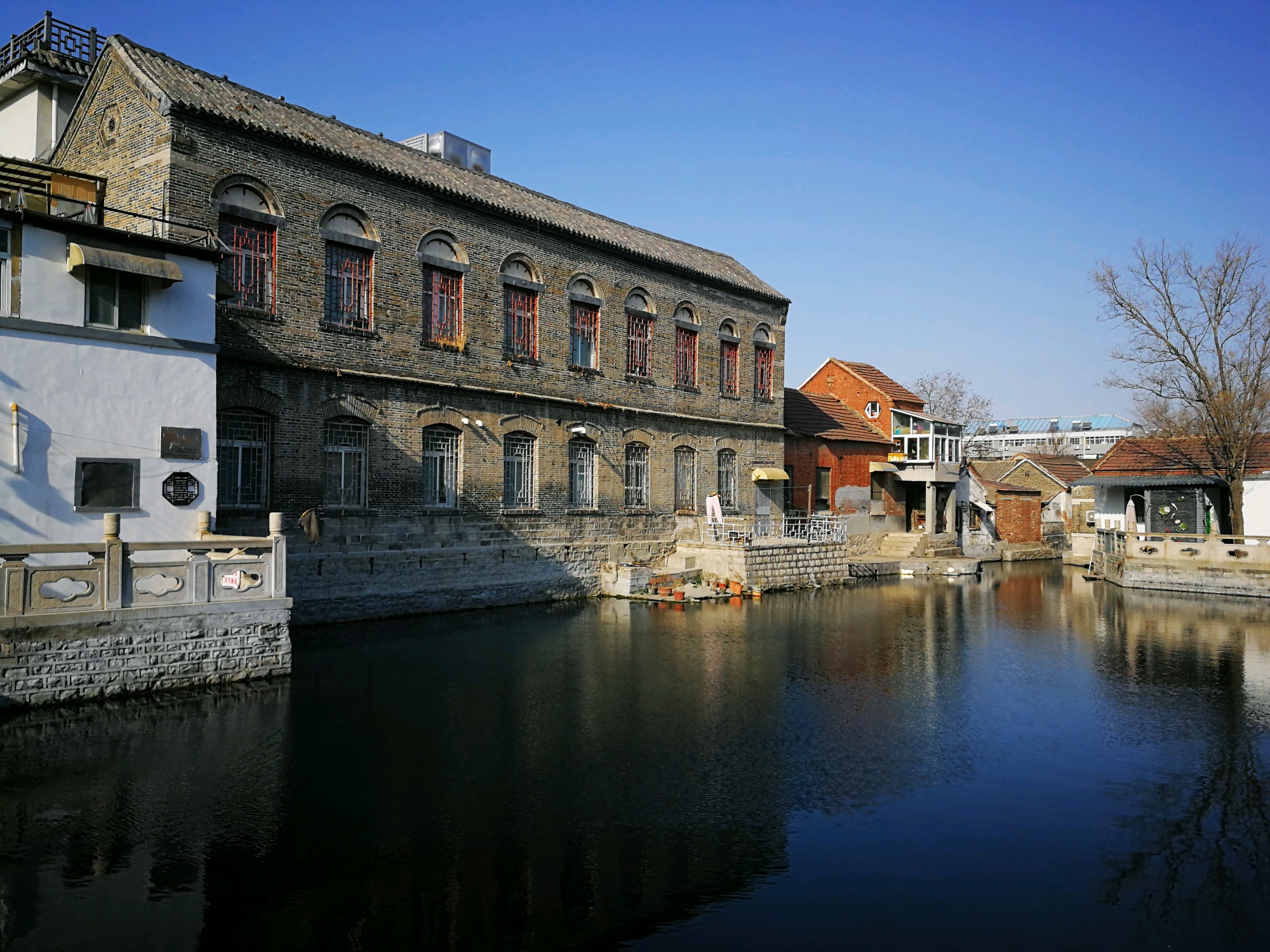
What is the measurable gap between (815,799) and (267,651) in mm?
7619

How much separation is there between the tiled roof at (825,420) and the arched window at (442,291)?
14678mm

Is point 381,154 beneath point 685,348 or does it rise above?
above

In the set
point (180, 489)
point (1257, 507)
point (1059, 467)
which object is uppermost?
point (1059, 467)

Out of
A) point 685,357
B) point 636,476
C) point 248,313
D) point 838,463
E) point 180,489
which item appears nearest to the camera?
point 180,489

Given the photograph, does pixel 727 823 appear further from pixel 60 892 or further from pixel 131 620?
pixel 131 620

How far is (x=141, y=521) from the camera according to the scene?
40.0 feet

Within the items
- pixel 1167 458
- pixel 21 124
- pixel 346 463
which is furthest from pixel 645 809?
pixel 1167 458

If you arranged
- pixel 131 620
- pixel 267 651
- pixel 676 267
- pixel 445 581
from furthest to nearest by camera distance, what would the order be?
pixel 676 267 < pixel 445 581 < pixel 267 651 < pixel 131 620

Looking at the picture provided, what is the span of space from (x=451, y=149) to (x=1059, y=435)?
315 ft

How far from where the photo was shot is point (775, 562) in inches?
975

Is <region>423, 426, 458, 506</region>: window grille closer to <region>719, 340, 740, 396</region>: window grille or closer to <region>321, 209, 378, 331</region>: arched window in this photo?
<region>321, 209, 378, 331</region>: arched window

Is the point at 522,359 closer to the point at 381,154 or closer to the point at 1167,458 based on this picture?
the point at 381,154

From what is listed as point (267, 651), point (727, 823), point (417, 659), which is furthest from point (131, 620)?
point (727, 823)

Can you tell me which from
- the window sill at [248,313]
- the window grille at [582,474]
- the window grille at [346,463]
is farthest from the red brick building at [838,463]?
the window sill at [248,313]
